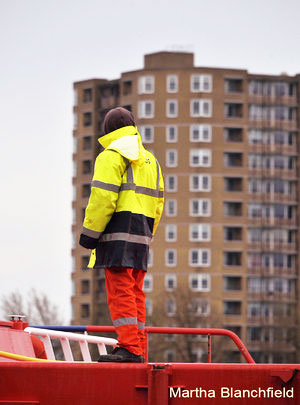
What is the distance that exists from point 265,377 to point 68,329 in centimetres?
343

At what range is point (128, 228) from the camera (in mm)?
7367

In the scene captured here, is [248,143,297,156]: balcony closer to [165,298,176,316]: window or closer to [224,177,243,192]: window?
[224,177,243,192]: window

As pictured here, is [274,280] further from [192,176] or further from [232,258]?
[192,176]

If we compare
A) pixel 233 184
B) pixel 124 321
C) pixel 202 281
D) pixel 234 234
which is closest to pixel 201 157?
pixel 233 184

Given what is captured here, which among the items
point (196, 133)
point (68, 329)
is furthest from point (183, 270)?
point (68, 329)

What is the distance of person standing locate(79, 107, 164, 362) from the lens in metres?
7.21

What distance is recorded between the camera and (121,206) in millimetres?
7398

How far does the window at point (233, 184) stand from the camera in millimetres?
133750

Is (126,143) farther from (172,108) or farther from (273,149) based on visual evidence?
(273,149)

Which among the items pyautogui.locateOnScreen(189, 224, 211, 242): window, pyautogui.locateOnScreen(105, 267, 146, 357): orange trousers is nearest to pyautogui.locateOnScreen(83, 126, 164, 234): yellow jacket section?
pyautogui.locateOnScreen(105, 267, 146, 357): orange trousers

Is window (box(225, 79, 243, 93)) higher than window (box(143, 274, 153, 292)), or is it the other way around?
window (box(225, 79, 243, 93))

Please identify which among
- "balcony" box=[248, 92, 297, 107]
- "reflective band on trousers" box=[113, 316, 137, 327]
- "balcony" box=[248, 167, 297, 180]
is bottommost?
"reflective band on trousers" box=[113, 316, 137, 327]

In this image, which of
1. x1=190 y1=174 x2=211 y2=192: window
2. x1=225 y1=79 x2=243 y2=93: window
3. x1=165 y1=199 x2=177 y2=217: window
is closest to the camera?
x1=165 y1=199 x2=177 y2=217: window

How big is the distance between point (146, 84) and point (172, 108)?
4186 mm
